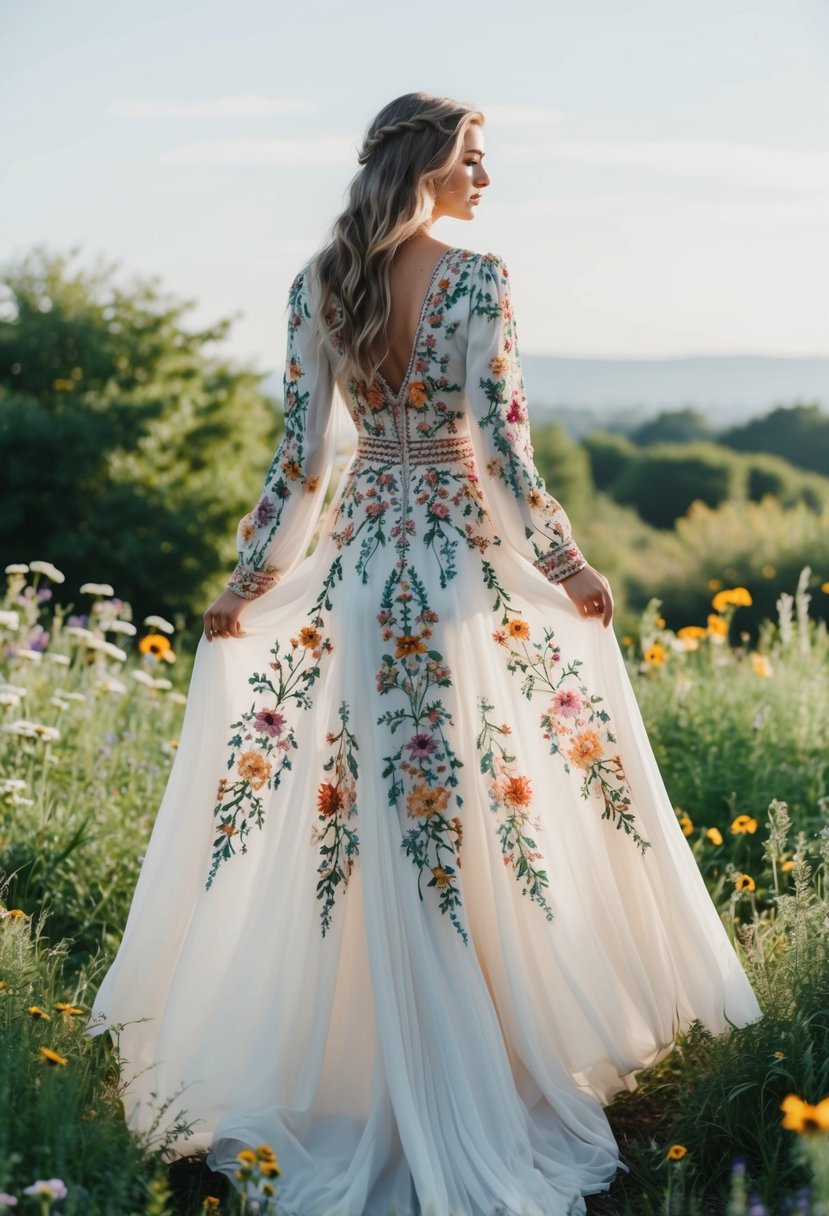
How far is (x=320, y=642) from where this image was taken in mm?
2719

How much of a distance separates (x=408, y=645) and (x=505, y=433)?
48cm

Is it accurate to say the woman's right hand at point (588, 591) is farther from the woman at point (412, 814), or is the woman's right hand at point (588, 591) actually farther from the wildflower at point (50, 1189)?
the wildflower at point (50, 1189)

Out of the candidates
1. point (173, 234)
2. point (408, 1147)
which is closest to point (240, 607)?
point (408, 1147)

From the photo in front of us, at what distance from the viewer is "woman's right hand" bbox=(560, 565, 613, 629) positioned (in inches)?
103

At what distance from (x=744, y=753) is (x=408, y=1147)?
7.79 ft

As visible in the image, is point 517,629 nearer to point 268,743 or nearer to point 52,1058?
point 268,743

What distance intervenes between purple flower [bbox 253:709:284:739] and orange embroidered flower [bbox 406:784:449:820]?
14.7 inches

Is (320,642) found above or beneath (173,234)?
beneath

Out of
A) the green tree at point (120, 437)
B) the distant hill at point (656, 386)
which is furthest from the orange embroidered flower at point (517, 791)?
the distant hill at point (656, 386)

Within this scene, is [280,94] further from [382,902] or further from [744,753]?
[382,902]


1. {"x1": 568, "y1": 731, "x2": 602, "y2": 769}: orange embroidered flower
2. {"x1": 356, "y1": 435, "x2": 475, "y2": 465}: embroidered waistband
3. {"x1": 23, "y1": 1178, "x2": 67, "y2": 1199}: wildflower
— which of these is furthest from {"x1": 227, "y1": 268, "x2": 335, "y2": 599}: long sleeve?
{"x1": 23, "y1": 1178, "x2": 67, "y2": 1199}: wildflower

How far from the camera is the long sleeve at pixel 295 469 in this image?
273 cm

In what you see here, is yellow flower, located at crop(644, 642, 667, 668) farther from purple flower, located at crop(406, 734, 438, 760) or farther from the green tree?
the green tree

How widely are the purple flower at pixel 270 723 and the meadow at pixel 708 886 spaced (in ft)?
2.33
